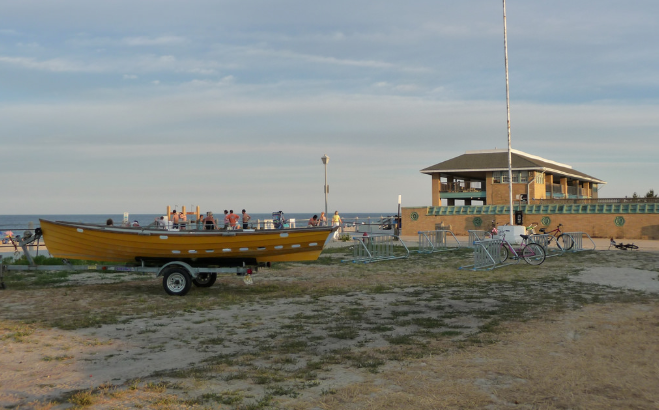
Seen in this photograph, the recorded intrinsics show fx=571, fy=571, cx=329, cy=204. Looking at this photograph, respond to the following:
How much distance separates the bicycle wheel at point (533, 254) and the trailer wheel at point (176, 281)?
11901 mm

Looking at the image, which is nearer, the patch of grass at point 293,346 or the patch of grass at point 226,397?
the patch of grass at point 226,397

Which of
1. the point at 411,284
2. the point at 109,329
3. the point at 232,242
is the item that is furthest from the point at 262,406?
the point at 411,284

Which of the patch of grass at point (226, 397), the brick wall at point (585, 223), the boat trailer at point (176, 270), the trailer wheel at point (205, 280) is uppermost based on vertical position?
the brick wall at point (585, 223)

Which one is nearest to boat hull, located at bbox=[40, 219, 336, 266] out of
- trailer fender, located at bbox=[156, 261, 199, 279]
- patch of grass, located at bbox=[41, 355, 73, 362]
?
trailer fender, located at bbox=[156, 261, 199, 279]

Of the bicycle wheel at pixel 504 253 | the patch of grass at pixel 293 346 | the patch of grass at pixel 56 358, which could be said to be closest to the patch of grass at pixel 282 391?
the patch of grass at pixel 293 346

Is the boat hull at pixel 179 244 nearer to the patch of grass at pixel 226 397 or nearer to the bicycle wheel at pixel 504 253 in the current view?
the patch of grass at pixel 226 397

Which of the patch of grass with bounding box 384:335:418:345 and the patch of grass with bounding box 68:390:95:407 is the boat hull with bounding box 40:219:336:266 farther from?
the patch of grass with bounding box 68:390:95:407

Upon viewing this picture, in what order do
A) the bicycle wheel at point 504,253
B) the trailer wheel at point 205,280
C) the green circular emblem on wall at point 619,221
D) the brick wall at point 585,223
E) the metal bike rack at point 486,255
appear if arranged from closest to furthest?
the trailer wheel at point 205,280
the metal bike rack at point 486,255
the bicycle wheel at point 504,253
the brick wall at point 585,223
the green circular emblem on wall at point 619,221

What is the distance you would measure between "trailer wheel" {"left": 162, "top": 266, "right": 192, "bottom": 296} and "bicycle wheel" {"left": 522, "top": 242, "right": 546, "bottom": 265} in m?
11.9

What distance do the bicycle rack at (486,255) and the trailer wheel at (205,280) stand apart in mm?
8180

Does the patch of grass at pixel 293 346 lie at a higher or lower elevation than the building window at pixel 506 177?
lower

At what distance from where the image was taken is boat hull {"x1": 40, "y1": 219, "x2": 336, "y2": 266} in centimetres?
1334

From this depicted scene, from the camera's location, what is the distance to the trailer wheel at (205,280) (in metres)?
14.7

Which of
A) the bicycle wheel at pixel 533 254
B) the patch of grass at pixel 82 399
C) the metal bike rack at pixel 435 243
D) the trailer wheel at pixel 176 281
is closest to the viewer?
the patch of grass at pixel 82 399
